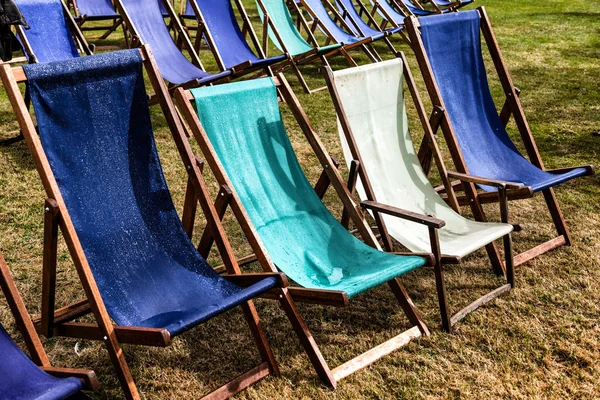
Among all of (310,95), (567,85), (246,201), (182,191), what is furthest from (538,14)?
(246,201)

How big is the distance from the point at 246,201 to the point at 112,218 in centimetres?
63

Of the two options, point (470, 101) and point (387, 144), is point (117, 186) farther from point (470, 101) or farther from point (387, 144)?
point (470, 101)

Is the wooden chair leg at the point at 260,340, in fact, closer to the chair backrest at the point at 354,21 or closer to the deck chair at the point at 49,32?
the deck chair at the point at 49,32

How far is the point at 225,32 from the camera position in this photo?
20.9 feet

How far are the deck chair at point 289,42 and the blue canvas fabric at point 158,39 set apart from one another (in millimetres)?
996

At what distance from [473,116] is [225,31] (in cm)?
293

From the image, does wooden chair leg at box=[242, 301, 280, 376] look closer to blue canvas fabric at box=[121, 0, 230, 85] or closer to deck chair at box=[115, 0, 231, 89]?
deck chair at box=[115, 0, 231, 89]

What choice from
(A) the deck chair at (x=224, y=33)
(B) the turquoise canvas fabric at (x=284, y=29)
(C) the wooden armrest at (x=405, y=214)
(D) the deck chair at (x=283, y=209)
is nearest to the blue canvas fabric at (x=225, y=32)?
(A) the deck chair at (x=224, y=33)

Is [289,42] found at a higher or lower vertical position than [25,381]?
higher

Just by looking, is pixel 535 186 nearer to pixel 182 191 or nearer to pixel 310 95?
pixel 182 191

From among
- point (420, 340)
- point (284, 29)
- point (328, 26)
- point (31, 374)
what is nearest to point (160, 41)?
point (284, 29)

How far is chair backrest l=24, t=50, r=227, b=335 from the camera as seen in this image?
265 cm

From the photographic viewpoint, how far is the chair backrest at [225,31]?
244 inches

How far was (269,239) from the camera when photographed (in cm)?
311
